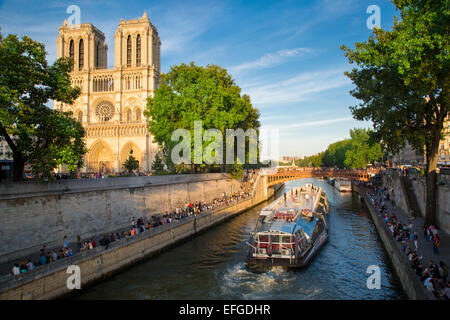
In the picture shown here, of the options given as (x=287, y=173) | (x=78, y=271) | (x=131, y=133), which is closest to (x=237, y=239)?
(x=78, y=271)

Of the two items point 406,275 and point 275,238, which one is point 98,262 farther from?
point 406,275

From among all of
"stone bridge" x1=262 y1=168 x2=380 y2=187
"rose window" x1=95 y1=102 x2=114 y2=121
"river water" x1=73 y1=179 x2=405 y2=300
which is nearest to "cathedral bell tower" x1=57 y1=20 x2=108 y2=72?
"rose window" x1=95 y1=102 x2=114 y2=121

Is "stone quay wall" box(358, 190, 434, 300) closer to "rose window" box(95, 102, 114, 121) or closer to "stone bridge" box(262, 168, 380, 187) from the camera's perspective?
"stone bridge" box(262, 168, 380, 187)

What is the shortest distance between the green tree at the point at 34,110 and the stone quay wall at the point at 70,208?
172cm

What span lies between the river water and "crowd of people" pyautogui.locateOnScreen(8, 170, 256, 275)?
85.1 inches

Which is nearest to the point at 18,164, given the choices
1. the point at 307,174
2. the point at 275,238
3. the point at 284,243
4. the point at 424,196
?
the point at 275,238

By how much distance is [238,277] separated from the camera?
18.9m

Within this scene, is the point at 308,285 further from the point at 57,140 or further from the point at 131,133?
the point at 131,133

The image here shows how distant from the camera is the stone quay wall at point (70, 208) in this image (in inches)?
687

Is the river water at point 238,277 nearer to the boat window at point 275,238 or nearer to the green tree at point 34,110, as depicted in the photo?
the boat window at point 275,238

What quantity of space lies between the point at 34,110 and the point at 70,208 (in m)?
6.67
